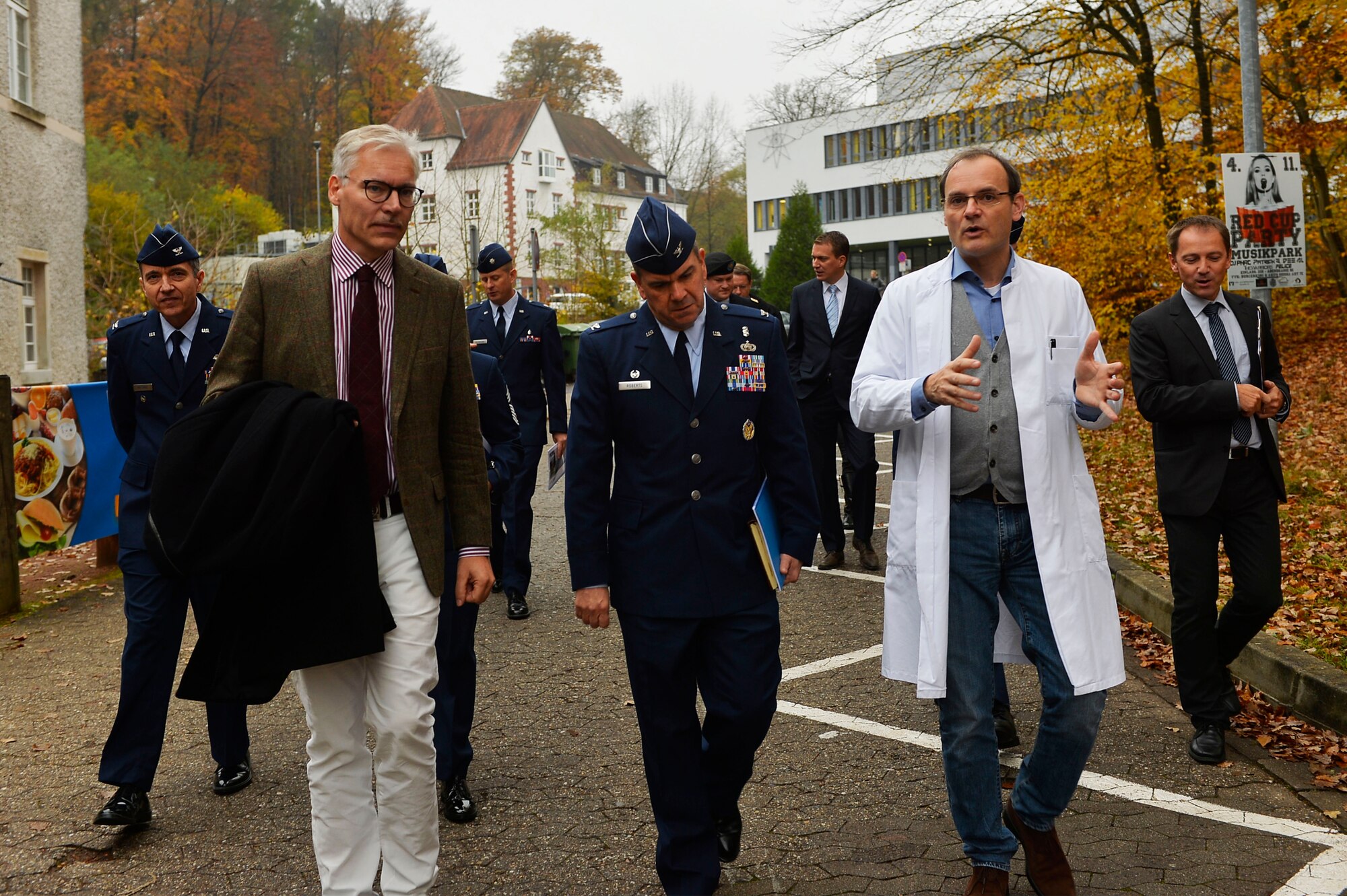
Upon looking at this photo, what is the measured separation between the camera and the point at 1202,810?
183 inches

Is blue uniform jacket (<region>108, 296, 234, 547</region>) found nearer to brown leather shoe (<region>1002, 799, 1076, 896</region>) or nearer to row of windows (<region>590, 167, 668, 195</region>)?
brown leather shoe (<region>1002, 799, 1076, 896</region>)

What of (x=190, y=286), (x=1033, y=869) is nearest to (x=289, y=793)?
(x=190, y=286)

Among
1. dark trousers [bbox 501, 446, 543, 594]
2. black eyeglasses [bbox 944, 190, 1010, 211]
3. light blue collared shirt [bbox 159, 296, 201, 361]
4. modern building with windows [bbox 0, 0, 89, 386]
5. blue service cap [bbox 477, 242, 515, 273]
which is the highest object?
modern building with windows [bbox 0, 0, 89, 386]

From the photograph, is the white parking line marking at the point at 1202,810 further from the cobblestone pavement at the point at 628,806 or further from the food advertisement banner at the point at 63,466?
the food advertisement banner at the point at 63,466

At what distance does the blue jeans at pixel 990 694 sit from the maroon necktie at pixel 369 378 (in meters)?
1.71

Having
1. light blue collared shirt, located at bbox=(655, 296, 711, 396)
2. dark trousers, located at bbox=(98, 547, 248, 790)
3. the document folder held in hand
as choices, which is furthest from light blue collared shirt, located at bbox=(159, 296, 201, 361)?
the document folder held in hand

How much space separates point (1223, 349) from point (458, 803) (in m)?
3.68

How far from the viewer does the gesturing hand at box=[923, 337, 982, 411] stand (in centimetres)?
352

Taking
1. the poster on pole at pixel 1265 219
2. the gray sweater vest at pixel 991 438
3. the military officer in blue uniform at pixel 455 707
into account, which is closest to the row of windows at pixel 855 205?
the poster on pole at pixel 1265 219

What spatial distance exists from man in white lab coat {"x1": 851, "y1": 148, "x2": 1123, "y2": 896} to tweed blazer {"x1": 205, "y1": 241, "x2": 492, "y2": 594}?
1230 mm

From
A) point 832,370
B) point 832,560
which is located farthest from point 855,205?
point 832,560

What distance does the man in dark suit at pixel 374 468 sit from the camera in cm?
354

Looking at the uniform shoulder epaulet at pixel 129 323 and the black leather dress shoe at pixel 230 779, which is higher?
the uniform shoulder epaulet at pixel 129 323

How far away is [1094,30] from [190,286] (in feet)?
55.2
